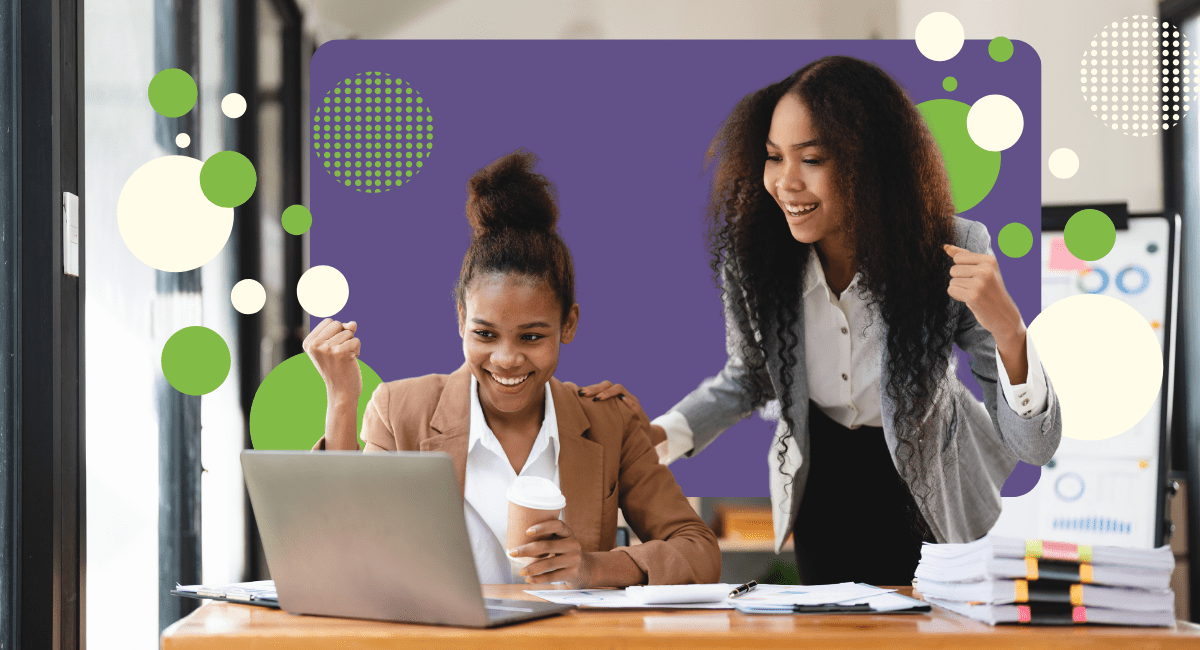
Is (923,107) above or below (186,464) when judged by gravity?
above

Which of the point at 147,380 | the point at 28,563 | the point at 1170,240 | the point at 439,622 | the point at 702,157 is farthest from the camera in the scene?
the point at 1170,240

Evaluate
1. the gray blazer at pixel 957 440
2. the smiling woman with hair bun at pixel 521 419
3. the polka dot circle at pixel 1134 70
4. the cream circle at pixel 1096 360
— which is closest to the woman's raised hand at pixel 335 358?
the smiling woman with hair bun at pixel 521 419

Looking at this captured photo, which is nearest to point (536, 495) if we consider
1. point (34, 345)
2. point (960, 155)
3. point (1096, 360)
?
point (34, 345)

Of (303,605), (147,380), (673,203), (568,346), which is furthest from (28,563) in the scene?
(673,203)

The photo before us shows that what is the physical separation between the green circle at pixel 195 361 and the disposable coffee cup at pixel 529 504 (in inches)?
53.3

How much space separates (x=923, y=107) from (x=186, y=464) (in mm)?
2095

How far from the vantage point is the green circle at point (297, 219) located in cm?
255

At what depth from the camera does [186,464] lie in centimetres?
237

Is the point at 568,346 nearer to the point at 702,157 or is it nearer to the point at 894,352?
the point at 702,157

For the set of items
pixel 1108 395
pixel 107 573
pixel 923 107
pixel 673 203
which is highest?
pixel 923 107

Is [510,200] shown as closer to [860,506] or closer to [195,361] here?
[195,361]

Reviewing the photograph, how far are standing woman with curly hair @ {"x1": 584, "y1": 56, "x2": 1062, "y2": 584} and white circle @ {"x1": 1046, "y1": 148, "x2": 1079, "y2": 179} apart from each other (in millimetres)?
406

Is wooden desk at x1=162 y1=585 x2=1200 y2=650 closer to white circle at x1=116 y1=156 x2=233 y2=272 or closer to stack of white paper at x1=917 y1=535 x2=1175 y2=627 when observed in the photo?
stack of white paper at x1=917 y1=535 x2=1175 y2=627

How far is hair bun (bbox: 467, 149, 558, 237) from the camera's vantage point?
2.26 meters
